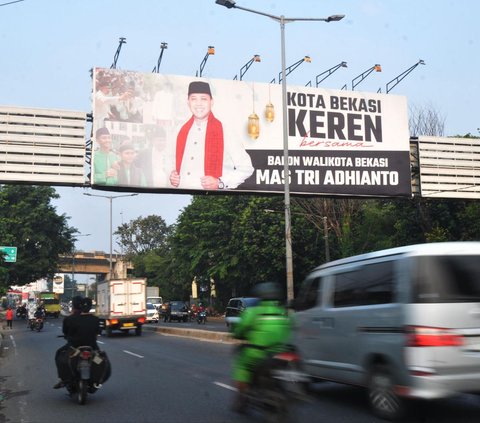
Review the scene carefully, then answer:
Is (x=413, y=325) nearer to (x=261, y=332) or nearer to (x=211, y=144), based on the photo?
(x=261, y=332)

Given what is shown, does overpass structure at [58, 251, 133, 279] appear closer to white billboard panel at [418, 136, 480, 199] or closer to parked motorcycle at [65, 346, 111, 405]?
white billboard panel at [418, 136, 480, 199]

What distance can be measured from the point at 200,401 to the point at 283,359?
9.93 feet

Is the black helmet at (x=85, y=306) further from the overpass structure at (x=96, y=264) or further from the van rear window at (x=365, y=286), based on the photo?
the overpass structure at (x=96, y=264)

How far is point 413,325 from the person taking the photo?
6.52 meters

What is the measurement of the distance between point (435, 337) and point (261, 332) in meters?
1.89

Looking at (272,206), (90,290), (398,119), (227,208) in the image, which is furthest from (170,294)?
(90,290)

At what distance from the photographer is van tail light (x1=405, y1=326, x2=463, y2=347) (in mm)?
6418

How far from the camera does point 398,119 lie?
24859mm

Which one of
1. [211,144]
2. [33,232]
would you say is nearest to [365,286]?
[211,144]

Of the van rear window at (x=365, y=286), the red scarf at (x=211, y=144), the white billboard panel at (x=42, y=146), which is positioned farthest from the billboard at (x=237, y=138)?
the van rear window at (x=365, y=286)

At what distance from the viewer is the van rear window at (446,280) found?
6.55 metres

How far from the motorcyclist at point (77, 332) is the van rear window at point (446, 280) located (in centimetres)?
491

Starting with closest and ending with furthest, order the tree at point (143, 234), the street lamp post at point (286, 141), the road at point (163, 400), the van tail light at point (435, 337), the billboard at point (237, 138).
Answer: the van tail light at point (435, 337) → the road at point (163, 400) → the street lamp post at point (286, 141) → the billboard at point (237, 138) → the tree at point (143, 234)

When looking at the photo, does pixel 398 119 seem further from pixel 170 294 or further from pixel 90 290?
pixel 90 290
